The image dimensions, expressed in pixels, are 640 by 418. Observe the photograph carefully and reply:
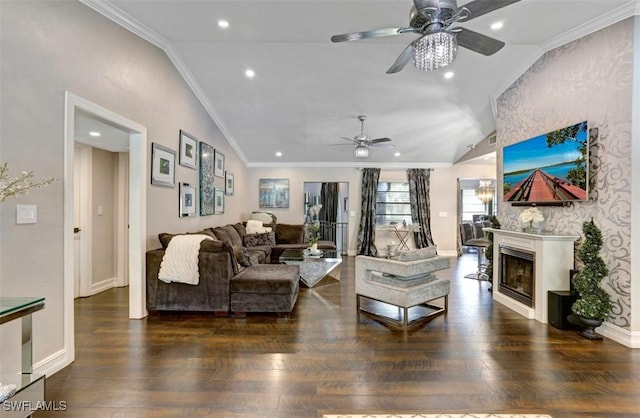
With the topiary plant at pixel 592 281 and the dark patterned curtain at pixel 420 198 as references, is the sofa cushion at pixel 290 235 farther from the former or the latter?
the topiary plant at pixel 592 281

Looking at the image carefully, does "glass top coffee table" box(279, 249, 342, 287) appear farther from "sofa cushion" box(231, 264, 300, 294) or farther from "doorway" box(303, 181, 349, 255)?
"doorway" box(303, 181, 349, 255)

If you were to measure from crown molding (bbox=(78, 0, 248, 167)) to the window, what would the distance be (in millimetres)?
4228

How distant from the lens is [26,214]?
217 cm

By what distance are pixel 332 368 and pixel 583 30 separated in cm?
408

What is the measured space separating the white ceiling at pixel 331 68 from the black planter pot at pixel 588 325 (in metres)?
2.84

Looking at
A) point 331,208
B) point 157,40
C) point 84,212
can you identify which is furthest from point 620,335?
point 84,212

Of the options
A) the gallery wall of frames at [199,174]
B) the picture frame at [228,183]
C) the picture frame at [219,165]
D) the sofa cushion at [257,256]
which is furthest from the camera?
the picture frame at [228,183]

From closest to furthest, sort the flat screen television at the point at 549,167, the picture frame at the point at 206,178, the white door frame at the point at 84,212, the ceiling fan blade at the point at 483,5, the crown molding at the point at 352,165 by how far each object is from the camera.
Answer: the ceiling fan blade at the point at 483,5
the flat screen television at the point at 549,167
the white door frame at the point at 84,212
the picture frame at the point at 206,178
the crown molding at the point at 352,165

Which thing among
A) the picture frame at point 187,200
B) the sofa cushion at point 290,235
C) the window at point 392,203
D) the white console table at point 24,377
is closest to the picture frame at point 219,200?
the picture frame at point 187,200

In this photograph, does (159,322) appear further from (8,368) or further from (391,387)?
(391,387)

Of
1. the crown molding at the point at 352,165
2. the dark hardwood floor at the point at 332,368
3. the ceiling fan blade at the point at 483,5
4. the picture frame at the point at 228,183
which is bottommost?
the dark hardwood floor at the point at 332,368

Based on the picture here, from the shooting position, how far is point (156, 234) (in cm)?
385

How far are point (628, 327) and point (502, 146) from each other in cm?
257

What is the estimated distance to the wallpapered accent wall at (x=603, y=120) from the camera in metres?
2.89
